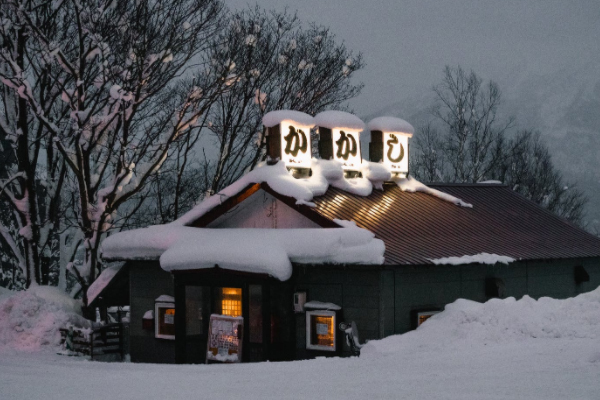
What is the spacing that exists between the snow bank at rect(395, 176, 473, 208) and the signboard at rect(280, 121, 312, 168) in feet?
12.1

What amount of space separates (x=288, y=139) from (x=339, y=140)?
2073 millimetres

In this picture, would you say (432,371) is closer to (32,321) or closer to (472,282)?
(472,282)

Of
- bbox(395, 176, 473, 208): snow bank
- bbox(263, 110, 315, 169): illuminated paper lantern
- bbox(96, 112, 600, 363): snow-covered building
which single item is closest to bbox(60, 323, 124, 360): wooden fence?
bbox(96, 112, 600, 363): snow-covered building

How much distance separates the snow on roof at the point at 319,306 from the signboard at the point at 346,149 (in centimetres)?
514

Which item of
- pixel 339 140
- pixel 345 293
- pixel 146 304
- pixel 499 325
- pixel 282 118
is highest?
pixel 282 118

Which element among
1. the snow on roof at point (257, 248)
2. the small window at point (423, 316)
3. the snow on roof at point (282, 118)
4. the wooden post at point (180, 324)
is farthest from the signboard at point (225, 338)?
the snow on roof at point (282, 118)

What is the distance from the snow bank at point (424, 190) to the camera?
20406 mm

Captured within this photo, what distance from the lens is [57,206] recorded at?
2198 cm

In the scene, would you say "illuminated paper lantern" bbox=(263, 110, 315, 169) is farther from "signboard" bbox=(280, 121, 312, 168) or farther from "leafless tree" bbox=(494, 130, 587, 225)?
"leafless tree" bbox=(494, 130, 587, 225)

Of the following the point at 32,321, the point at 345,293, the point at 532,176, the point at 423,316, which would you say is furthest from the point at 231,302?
the point at 532,176

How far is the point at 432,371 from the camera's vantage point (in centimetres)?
1090

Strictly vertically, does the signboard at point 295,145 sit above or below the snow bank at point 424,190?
above

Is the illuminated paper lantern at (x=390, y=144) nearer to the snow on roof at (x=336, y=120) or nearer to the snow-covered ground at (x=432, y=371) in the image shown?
the snow on roof at (x=336, y=120)

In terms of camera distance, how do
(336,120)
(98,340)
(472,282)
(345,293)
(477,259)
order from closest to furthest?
1. (345,293)
2. (477,259)
3. (472,282)
4. (98,340)
5. (336,120)
